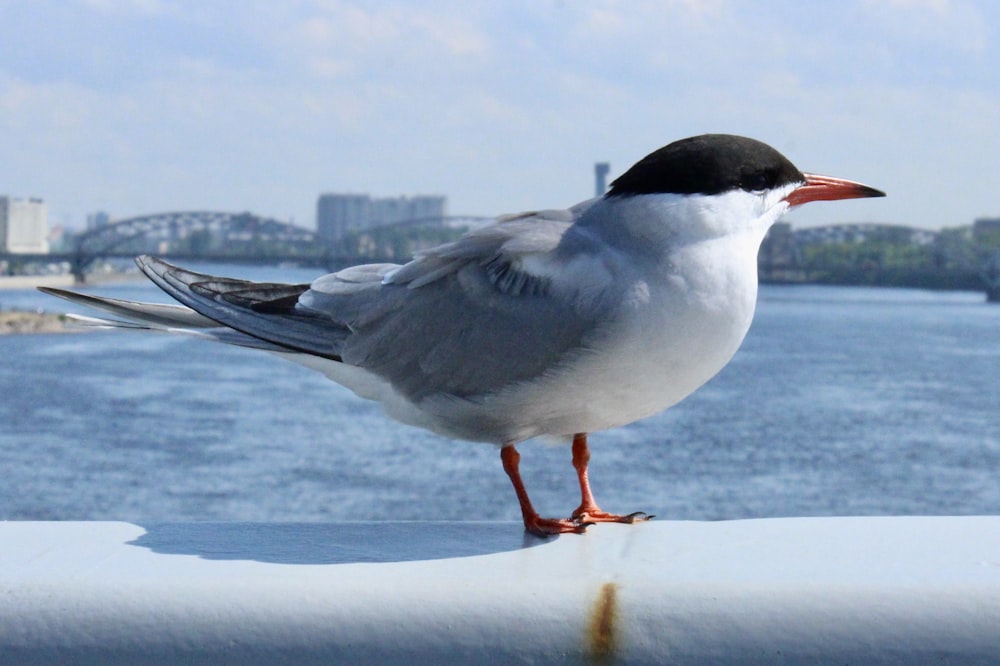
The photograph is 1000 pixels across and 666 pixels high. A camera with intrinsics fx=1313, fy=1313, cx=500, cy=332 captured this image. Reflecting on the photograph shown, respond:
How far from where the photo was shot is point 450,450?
40219 millimetres

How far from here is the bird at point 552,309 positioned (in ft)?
7.55

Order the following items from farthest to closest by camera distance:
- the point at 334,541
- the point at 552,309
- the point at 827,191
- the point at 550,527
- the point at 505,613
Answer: the point at 827,191
the point at 552,309
the point at 550,527
the point at 334,541
the point at 505,613

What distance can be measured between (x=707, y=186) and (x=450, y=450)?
3814 centimetres

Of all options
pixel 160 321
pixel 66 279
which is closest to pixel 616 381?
pixel 160 321

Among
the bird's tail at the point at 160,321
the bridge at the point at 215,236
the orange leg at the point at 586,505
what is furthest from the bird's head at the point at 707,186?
the bridge at the point at 215,236

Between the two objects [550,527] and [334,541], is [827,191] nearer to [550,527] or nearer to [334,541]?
[550,527]

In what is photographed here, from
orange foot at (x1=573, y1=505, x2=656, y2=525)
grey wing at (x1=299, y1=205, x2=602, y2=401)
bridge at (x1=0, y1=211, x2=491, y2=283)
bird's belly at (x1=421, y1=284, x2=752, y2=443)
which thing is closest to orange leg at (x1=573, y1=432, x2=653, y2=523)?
orange foot at (x1=573, y1=505, x2=656, y2=525)

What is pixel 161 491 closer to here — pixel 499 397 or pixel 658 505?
pixel 658 505

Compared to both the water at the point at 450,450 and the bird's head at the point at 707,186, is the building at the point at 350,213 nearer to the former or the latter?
the water at the point at 450,450

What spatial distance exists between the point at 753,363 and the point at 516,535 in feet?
200

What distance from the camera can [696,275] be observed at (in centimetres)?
228

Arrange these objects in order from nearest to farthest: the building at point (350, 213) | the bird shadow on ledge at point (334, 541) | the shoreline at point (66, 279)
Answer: the bird shadow on ledge at point (334, 541) → the shoreline at point (66, 279) → the building at point (350, 213)

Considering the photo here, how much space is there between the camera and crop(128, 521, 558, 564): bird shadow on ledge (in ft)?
6.52

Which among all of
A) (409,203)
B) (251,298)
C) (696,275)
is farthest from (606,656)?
(409,203)
